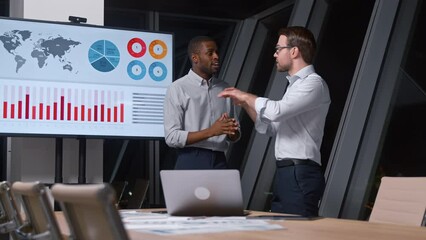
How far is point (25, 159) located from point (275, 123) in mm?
2167

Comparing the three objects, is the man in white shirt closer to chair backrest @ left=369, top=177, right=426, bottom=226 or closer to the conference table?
chair backrest @ left=369, top=177, right=426, bottom=226

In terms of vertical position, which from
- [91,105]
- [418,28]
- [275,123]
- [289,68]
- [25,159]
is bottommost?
[25,159]

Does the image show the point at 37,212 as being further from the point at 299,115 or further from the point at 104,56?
the point at 104,56

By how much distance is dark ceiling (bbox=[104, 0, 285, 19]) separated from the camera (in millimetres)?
7309

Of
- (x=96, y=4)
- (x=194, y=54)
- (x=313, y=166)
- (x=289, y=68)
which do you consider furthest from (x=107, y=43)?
(x=313, y=166)

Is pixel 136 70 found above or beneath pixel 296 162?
above

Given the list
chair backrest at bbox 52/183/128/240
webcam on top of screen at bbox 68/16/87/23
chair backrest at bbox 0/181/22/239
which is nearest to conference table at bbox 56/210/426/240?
chair backrest at bbox 52/183/128/240

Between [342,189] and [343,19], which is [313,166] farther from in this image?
[343,19]

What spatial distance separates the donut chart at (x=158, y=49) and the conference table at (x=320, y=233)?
3.09 m

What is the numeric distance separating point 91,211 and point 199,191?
1280 mm

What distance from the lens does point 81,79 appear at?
4922 millimetres

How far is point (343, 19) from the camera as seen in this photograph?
6.37m

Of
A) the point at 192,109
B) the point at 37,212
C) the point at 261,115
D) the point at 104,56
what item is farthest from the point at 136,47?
the point at 37,212

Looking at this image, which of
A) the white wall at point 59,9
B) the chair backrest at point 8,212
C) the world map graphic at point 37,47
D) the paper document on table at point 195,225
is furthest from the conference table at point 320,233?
the white wall at point 59,9
